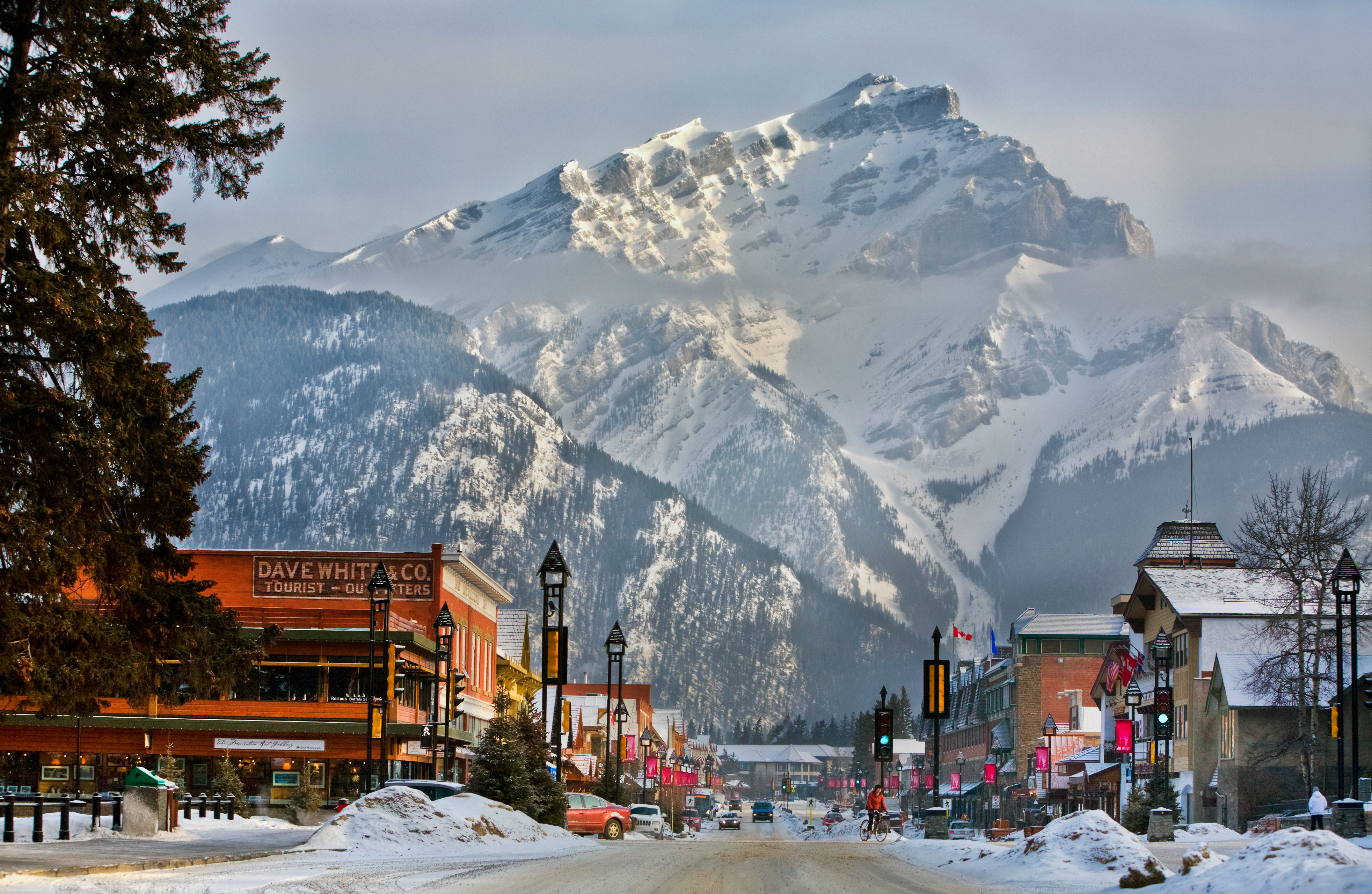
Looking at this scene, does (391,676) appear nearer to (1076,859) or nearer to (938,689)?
(938,689)

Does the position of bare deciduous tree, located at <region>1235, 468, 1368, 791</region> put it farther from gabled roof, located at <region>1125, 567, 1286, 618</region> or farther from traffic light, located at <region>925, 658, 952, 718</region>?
traffic light, located at <region>925, 658, 952, 718</region>

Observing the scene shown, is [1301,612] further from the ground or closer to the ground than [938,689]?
further from the ground

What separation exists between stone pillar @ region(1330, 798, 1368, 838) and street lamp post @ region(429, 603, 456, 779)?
31973 millimetres

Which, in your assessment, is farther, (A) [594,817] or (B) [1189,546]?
(B) [1189,546]

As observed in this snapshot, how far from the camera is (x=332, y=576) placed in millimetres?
79875

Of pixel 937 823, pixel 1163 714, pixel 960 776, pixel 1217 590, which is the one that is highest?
pixel 1217 590

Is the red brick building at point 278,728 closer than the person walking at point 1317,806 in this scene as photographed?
No

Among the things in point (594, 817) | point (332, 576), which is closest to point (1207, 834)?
point (594, 817)

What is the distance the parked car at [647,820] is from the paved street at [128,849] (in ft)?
88.9

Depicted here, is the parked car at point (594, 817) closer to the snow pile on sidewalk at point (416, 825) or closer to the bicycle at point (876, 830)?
the bicycle at point (876, 830)

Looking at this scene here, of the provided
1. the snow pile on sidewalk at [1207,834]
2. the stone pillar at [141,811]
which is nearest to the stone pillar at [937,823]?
the snow pile on sidewalk at [1207,834]

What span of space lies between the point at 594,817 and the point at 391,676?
915 centimetres

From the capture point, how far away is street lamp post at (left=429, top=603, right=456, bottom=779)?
5966 cm

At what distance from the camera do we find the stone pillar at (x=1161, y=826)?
1844 inches
